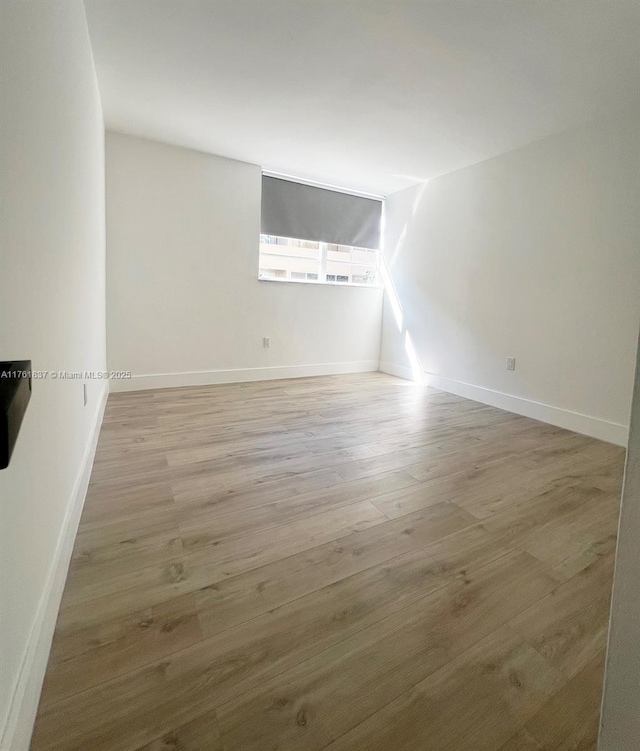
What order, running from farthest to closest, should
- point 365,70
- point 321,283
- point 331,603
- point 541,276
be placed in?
1. point 321,283
2. point 541,276
3. point 365,70
4. point 331,603

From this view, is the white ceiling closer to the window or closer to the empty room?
the empty room

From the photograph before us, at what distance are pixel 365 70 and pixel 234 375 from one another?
9.61 feet

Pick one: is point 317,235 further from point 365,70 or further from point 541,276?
point 541,276

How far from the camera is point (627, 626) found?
0.49 meters

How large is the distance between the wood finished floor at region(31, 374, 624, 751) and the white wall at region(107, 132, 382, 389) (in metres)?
1.61

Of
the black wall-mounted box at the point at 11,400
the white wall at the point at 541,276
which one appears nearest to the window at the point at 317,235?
the white wall at the point at 541,276

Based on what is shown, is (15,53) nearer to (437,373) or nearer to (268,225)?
(268,225)

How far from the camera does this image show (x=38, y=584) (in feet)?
2.98

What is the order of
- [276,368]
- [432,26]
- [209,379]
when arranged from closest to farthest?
[432,26] < [209,379] < [276,368]

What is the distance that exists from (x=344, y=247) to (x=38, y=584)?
451cm

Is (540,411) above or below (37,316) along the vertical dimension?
below

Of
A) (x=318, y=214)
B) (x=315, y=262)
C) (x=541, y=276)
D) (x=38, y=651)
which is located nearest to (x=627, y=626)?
(x=38, y=651)

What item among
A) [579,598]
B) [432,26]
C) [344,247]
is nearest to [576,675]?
[579,598]

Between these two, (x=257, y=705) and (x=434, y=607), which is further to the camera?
(x=434, y=607)
